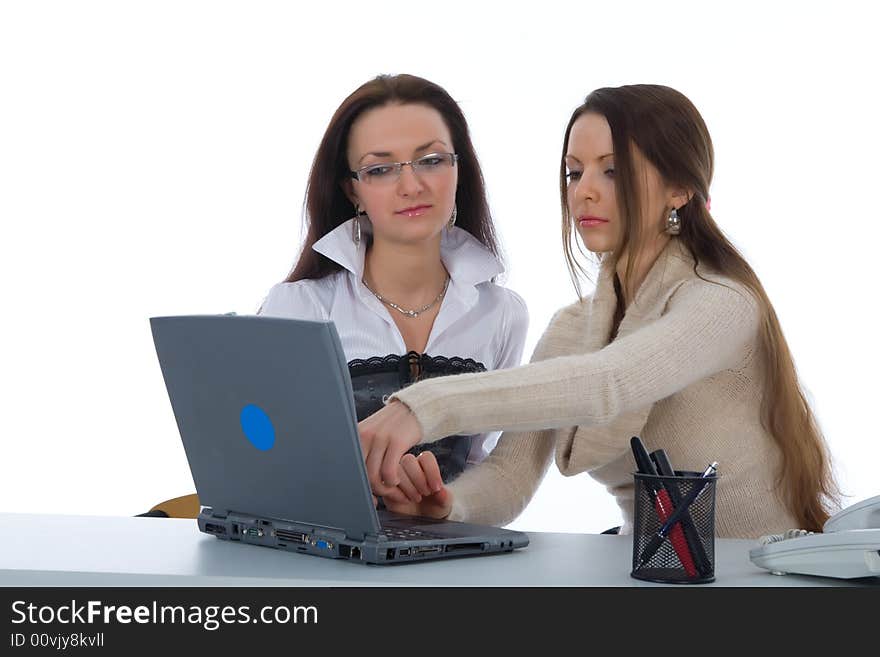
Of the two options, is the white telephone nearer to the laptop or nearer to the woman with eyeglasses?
the laptop

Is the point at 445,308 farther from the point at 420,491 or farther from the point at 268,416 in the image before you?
the point at 268,416

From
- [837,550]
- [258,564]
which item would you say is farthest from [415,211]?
[837,550]

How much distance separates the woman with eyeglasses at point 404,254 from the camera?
2.29 metres

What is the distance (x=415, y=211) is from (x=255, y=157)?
6.11 ft

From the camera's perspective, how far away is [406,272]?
2404 millimetres

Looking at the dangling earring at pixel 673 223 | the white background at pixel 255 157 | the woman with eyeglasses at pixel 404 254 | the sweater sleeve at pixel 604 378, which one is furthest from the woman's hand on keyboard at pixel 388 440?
the white background at pixel 255 157

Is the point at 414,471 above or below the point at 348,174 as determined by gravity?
below

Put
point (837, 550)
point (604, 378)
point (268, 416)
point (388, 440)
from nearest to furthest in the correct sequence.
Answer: point (837, 550), point (268, 416), point (388, 440), point (604, 378)

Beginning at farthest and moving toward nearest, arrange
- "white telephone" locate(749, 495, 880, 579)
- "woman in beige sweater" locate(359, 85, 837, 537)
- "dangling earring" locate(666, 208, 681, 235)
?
1. "dangling earring" locate(666, 208, 681, 235)
2. "woman in beige sweater" locate(359, 85, 837, 537)
3. "white telephone" locate(749, 495, 880, 579)

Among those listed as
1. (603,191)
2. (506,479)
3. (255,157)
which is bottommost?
(506,479)

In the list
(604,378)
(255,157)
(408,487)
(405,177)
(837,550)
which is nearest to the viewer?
(837,550)

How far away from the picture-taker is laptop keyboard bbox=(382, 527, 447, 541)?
3.87 feet

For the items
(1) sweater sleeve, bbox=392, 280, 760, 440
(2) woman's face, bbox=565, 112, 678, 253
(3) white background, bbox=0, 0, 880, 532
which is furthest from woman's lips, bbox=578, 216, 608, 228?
(3) white background, bbox=0, 0, 880, 532

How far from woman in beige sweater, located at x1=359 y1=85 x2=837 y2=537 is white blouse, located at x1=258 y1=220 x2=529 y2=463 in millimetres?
533
